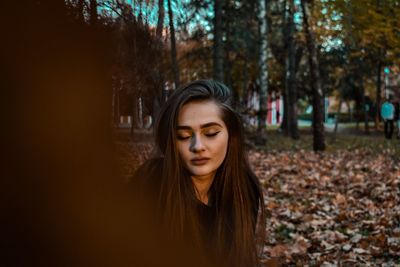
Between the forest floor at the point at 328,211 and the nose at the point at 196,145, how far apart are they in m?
0.20

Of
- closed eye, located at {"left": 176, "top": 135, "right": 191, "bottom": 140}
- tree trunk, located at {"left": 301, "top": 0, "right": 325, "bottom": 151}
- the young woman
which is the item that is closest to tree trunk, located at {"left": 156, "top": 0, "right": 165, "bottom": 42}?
the young woman

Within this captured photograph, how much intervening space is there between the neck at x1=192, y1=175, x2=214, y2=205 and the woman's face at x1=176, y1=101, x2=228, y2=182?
4cm

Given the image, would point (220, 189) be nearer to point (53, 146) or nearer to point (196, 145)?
point (196, 145)

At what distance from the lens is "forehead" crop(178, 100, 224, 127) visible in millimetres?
1675

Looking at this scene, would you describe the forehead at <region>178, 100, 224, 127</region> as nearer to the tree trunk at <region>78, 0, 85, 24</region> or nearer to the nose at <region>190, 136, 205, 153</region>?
the nose at <region>190, 136, 205, 153</region>

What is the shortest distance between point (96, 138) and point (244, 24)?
2366 centimetres

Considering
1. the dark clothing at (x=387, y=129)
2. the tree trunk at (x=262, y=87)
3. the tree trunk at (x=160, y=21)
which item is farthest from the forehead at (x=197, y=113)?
the dark clothing at (x=387, y=129)

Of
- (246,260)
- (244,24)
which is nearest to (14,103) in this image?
(246,260)

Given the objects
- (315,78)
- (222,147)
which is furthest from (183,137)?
(315,78)

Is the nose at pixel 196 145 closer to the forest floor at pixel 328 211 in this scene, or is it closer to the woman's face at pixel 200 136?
the woman's face at pixel 200 136

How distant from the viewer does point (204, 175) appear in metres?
1.80

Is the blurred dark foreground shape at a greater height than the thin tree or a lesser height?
lesser

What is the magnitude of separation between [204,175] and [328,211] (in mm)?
4847

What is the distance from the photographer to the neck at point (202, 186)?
5.97 feet
